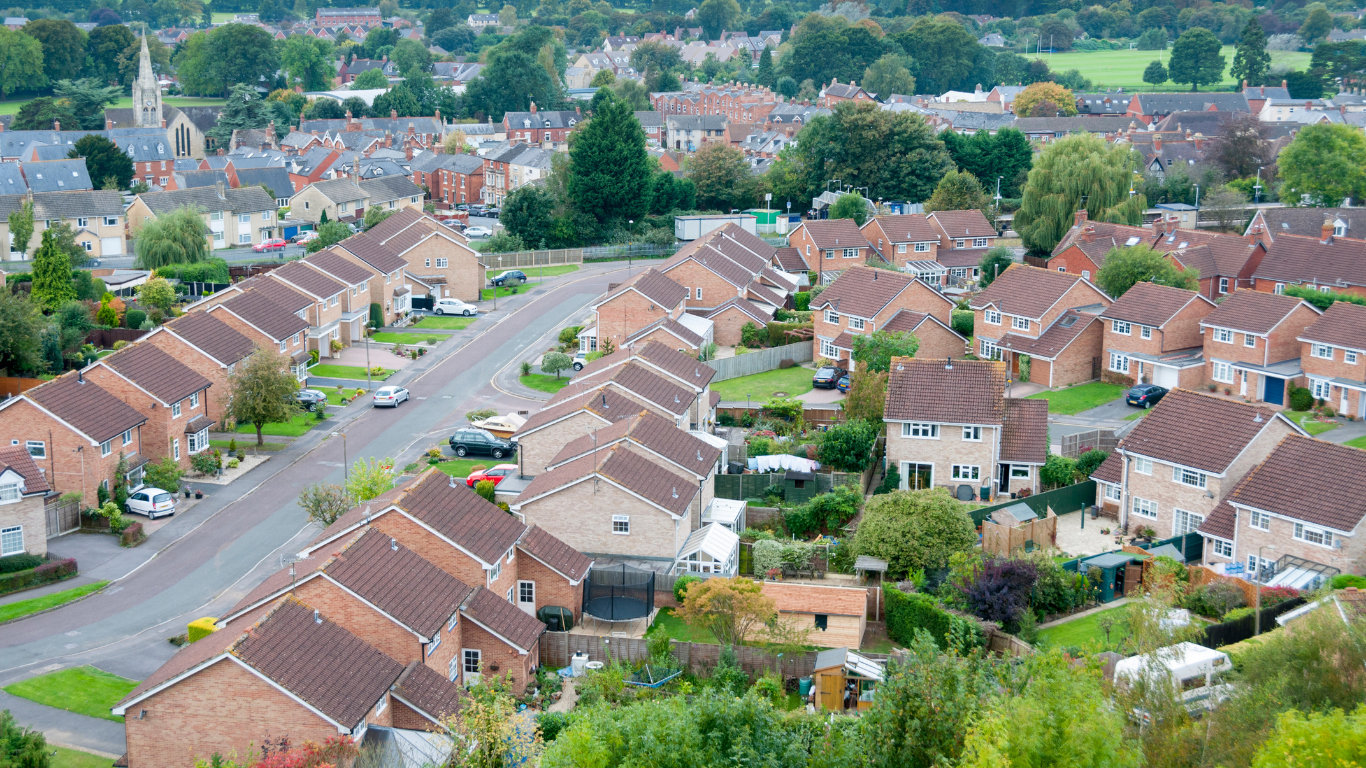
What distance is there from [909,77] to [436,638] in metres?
170

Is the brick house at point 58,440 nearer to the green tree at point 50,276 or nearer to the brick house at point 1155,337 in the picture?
the green tree at point 50,276

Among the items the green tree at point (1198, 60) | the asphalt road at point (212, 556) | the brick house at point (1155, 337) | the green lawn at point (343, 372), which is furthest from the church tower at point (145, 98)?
the green tree at point (1198, 60)

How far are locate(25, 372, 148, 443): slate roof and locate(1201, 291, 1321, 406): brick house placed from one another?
49.8 metres

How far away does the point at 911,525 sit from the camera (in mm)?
41719

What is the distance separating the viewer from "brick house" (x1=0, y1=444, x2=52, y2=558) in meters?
43.0

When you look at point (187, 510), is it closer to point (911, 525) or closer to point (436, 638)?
point (436, 638)

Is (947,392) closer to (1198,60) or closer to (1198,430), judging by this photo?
→ (1198,430)

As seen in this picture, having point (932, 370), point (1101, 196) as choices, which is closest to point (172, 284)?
point (932, 370)

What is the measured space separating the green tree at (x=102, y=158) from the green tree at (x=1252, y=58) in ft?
507

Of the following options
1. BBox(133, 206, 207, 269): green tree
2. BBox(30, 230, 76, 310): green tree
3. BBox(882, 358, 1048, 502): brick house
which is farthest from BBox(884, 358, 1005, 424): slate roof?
BBox(133, 206, 207, 269): green tree

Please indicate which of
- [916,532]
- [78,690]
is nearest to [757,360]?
[916,532]

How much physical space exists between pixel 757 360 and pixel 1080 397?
17.0 metres

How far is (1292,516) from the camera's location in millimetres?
41281

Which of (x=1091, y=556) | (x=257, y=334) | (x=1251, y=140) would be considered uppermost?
(x=1251, y=140)
